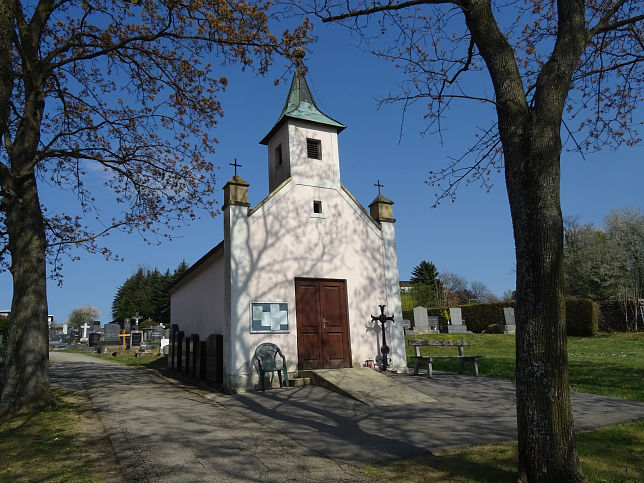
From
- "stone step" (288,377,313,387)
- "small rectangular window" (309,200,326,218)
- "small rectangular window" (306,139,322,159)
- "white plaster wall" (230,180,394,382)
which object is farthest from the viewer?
"small rectangular window" (306,139,322,159)

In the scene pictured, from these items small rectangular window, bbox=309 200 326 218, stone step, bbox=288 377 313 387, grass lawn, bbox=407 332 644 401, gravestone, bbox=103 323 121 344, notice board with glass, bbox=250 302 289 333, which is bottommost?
grass lawn, bbox=407 332 644 401

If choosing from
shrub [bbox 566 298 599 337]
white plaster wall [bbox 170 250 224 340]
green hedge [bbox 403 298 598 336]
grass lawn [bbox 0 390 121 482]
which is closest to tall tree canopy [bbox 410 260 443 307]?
green hedge [bbox 403 298 598 336]

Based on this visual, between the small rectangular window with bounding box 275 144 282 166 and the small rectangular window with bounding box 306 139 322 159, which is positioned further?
the small rectangular window with bounding box 275 144 282 166

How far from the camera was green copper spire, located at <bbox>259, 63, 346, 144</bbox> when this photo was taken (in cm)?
1474

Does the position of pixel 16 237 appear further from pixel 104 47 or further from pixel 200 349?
pixel 200 349

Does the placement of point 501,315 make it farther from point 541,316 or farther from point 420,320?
point 541,316

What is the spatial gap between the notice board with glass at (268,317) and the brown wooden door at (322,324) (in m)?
0.45

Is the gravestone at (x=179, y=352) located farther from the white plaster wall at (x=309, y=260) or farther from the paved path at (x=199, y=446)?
the paved path at (x=199, y=446)

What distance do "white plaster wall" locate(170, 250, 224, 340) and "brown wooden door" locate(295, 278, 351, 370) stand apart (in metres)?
2.49

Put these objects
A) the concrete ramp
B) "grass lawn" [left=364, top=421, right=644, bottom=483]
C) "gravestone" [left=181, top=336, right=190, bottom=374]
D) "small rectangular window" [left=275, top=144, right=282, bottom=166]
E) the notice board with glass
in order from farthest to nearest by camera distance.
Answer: "gravestone" [left=181, top=336, right=190, bottom=374]
"small rectangular window" [left=275, top=144, right=282, bottom=166]
the notice board with glass
the concrete ramp
"grass lawn" [left=364, top=421, right=644, bottom=483]

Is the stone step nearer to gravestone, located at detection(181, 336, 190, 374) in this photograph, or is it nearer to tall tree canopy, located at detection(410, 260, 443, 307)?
gravestone, located at detection(181, 336, 190, 374)

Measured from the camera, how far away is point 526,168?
4.71 meters

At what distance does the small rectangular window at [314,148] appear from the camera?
48.3 ft

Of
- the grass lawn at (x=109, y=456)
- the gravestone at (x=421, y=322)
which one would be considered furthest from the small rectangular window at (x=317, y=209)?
the gravestone at (x=421, y=322)
